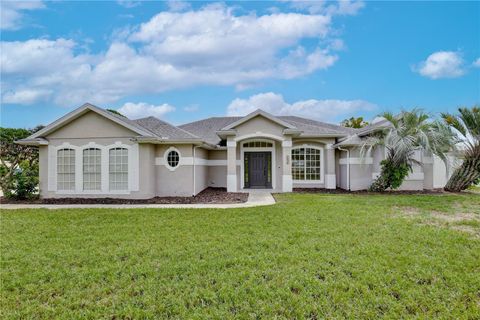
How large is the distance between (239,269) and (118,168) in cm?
1108

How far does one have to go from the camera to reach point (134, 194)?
555 inches

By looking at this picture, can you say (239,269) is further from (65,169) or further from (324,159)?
(324,159)

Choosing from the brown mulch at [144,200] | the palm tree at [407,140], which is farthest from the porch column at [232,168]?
the palm tree at [407,140]

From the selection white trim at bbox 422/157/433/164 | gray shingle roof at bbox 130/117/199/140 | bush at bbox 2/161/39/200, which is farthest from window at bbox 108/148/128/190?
white trim at bbox 422/157/433/164

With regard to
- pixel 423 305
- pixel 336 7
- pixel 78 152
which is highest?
pixel 336 7

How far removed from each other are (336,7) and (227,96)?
42.1 ft

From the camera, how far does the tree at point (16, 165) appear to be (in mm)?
14305

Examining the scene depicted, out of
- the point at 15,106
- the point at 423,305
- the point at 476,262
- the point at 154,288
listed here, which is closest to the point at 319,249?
the point at 423,305

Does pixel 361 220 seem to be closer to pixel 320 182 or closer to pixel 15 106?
pixel 320 182

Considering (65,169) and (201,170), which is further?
(201,170)

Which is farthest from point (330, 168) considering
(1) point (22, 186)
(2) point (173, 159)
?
(1) point (22, 186)

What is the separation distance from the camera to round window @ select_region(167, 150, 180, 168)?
1512 cm

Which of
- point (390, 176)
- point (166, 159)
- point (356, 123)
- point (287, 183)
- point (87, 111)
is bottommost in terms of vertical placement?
point (287, 183)

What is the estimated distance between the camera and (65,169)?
572 inches
